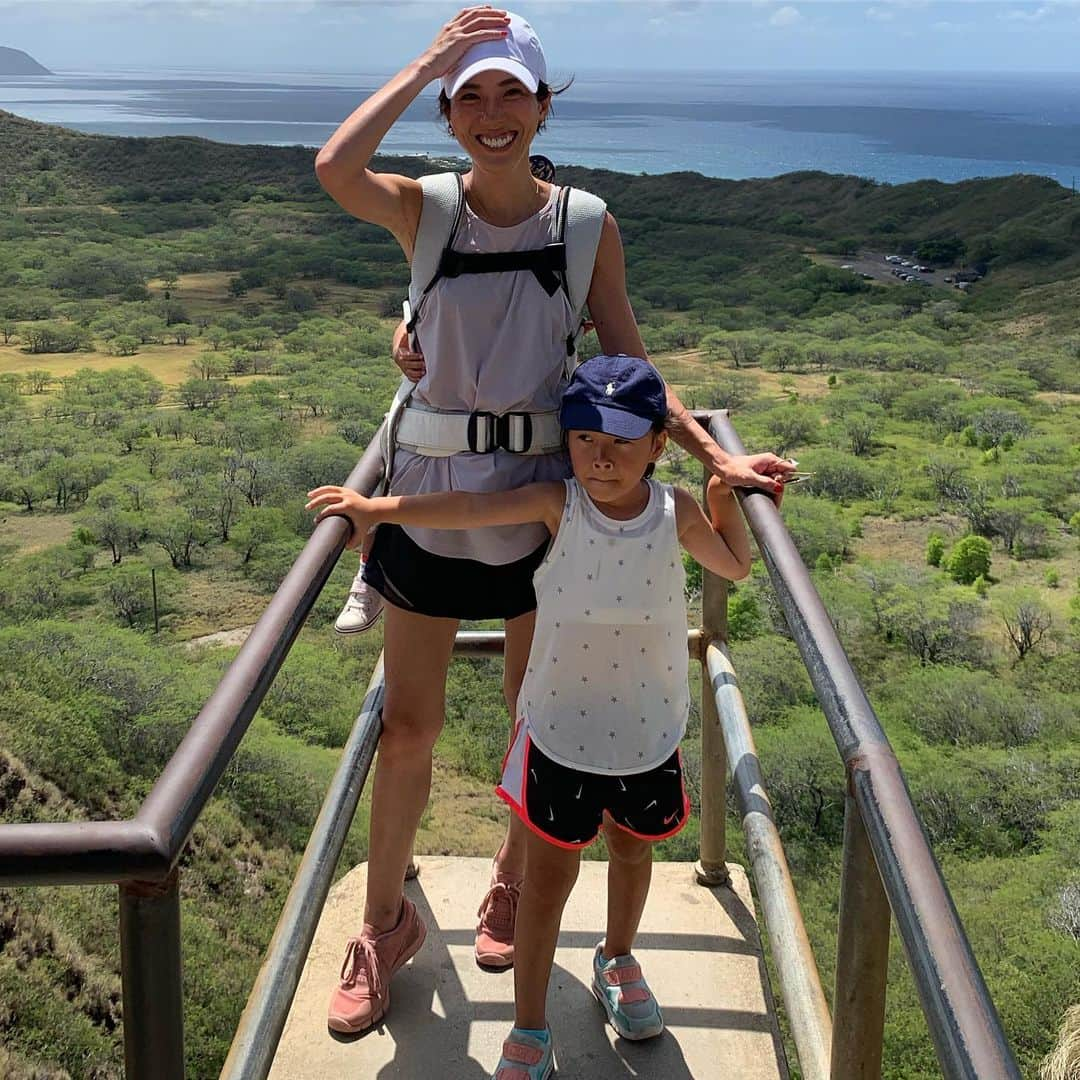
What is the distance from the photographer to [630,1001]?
2.06 m

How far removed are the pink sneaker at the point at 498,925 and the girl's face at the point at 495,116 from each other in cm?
122

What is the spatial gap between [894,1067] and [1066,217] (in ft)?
169

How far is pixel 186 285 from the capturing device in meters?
53.9

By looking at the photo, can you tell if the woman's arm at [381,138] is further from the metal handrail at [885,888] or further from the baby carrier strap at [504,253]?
the metal handrail at [885,888]

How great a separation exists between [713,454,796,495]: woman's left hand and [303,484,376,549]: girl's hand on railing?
1.72 feet

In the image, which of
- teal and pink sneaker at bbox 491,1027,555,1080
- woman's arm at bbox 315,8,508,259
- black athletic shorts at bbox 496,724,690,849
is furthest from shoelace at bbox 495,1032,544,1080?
woman's arm at bbox 315,8,508,259

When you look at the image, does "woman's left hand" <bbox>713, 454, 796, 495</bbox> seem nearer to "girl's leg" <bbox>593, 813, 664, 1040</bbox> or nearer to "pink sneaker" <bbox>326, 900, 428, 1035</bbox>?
"girl's leg" <bbox>593, 813, 664, 1040</bbox>

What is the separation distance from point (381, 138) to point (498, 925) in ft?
4.40

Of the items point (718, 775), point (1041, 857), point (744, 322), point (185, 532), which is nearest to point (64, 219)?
point (744, 322)

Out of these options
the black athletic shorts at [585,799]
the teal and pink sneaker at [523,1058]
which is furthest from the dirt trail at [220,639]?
the black athletic shorts at [585,799]

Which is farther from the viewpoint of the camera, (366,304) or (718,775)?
(366,304)

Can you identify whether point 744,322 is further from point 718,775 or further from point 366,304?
point 718,775

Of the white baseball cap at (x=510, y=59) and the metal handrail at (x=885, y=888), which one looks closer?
the metal handrail at (x=885, y=888)

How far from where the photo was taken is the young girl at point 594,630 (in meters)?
1.79
